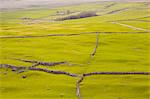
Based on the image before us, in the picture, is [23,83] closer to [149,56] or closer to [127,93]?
[127,93]

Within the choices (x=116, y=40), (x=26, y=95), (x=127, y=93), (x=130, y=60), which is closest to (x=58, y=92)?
(x=26, y=95)

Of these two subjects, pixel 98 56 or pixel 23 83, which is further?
pixel 98 56

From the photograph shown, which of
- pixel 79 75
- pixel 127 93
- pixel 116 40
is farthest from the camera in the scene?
pixel 116 40

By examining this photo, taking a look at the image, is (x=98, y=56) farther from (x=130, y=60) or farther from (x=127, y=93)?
(x=127, y=93)

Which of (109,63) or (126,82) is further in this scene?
(109,63)

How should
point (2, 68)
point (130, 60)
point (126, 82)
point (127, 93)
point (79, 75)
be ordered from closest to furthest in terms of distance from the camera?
point (127, 93)
point (126, 82)
point (79, 75)
point (2, 68)
point (130, 60)

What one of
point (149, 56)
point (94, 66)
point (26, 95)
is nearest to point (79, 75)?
point (94, 66)

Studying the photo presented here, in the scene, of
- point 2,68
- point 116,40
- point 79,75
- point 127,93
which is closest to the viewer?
point 127,93

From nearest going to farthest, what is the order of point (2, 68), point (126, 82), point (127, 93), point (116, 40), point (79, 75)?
point (127, 93), point (126, 82), point (79, 75), point (2, 68), point (116, 40)
